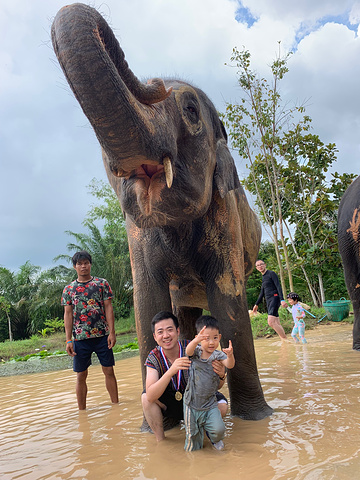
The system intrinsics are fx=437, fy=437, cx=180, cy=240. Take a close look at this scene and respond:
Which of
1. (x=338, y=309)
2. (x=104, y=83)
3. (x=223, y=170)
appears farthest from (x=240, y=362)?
(x=338, y=309)

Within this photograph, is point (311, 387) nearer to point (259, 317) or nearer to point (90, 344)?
point (90, 344)

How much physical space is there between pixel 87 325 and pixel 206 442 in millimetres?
1872

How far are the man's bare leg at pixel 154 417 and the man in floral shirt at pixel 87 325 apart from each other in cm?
151

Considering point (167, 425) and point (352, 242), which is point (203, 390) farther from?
point (352, 242)

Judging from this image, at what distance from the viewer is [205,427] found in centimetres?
233

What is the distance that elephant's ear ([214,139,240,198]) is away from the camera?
283 centimetres

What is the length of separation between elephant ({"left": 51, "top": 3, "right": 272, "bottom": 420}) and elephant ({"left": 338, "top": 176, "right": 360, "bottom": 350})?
2674mm

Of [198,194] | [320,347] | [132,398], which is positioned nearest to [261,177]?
[320,347]

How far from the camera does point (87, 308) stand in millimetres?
4020

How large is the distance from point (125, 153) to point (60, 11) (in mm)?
630

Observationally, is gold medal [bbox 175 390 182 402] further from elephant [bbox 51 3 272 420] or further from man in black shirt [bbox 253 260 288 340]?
man in black shirt [bbox 253 260 288 340]

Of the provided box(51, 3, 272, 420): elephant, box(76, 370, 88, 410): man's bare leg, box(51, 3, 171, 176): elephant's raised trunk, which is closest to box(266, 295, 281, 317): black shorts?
box(51, 3, 272, 420): elephant

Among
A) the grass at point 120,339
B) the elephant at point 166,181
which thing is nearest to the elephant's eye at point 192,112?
the elephant at point 166,181

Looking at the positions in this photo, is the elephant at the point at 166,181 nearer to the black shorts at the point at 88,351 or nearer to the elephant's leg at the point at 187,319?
the elephant's leg at the point at 187,319
